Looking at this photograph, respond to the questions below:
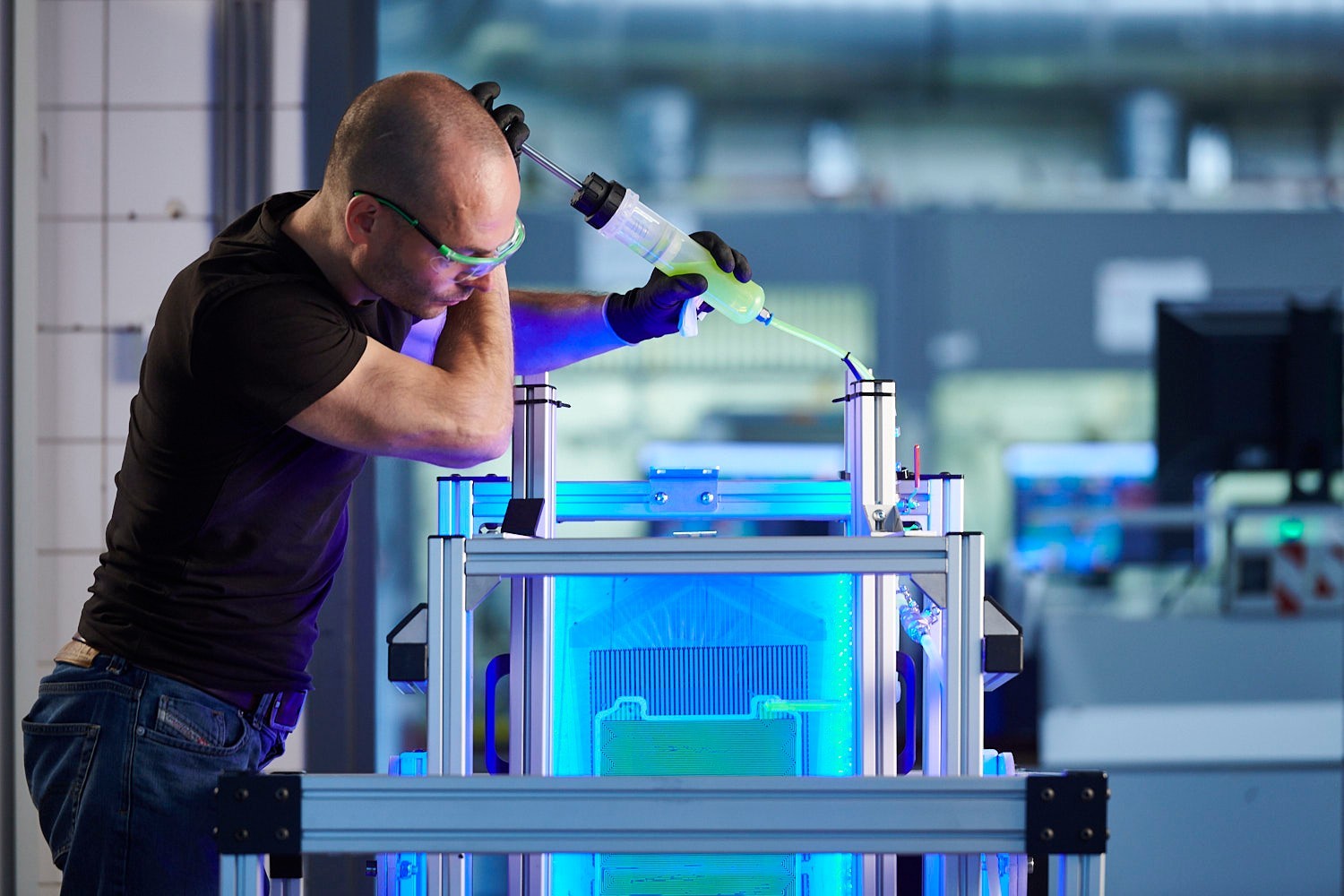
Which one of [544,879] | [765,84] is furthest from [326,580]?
[765,84]

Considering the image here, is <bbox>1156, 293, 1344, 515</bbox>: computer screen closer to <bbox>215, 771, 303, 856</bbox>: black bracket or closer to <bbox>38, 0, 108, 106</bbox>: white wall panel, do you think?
<bbox>215, 771, 303, 856</bbox>: black bracket

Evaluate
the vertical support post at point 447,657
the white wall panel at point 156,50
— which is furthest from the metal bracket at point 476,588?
the white wall panel at point 156,50

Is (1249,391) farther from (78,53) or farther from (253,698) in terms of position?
(78,53)

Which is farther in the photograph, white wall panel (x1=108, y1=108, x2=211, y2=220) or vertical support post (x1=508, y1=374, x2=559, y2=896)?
white wall panel (x1=108, y1=108, x2=211, y2=220)

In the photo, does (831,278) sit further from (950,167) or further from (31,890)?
(31,890)

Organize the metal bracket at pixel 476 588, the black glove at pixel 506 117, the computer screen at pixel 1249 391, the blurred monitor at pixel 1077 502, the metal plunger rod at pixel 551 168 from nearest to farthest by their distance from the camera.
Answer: the metal bracket at pixel 476 588, the black glove at pixel 506 117, the metal plunger rod at pixel 551 168, the computer screen at pixel 1249 391, the blurred monitor at pixel 1077 502

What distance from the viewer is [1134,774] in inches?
103

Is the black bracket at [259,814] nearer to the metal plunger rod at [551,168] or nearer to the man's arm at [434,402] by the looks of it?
the man's arm at [434,402]

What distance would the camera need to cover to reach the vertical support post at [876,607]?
4.42ft

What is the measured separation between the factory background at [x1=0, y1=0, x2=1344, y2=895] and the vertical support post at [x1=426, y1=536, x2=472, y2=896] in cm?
134

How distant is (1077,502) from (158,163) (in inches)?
86.2

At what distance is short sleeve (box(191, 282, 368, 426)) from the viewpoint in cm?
101

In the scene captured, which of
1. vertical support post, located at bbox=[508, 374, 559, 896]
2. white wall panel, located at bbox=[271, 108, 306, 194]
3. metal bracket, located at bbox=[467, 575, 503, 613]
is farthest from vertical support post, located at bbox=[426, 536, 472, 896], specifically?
white wall panel, located at bbox=[271, 108, 306, 194]

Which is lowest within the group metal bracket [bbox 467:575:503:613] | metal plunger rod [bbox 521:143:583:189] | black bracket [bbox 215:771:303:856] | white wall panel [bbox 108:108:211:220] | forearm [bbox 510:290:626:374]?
black bracket [bbox 215:771:303:856]
